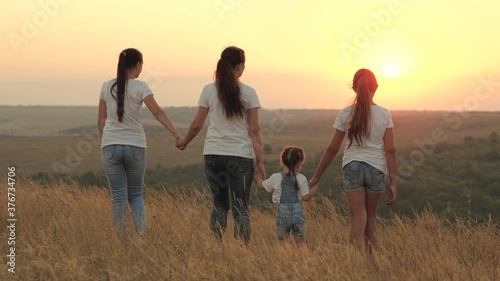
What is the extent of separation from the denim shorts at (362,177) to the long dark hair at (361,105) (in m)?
0.20

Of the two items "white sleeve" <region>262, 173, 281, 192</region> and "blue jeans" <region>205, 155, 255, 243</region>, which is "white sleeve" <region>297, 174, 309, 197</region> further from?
"blue jeans" <region>205, 155, 255, 243</region>

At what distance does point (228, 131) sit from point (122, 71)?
123cm

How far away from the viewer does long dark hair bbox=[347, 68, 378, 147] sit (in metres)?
6.00

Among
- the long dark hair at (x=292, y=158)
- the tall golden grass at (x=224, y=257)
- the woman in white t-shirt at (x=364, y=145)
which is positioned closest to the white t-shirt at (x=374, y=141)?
the woman in white t-shirt at (x=364, y=145)

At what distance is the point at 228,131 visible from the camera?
6.25 meters

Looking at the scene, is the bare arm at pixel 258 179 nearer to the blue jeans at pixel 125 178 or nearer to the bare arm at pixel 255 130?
the bare arm at pixel 255 130

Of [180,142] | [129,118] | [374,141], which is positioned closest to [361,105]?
[374,141]

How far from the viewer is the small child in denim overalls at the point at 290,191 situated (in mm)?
6680

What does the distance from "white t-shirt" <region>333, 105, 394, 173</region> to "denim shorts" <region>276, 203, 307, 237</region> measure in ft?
2.78

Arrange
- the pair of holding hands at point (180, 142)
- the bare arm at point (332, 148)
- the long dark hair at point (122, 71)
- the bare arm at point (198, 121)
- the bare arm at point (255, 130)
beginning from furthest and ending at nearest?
the pair of holding hands at point (180, 142)
the long dark hair at point (122, 71)
the bare arm at point (198, 121)
the bare arm at point (255, 130)
the bare arm at point (332, 148)

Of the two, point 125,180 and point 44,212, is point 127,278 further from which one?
point 44,212

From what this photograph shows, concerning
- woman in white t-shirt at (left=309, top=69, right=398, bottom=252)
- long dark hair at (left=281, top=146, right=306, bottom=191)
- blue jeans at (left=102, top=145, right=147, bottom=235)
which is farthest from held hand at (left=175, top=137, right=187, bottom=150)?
woman in white t-shirt at (left=309, top=69, right=398, bottom=252)

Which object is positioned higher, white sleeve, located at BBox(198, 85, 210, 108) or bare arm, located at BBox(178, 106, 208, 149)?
white sleeve, located at BBox(198, 85, 210, 108)

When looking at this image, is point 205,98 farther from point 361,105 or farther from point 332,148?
point 361,105
